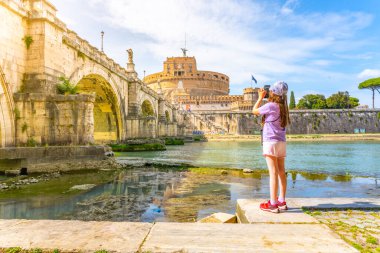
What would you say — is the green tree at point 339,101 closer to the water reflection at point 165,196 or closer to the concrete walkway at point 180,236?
the water reflection at point 165,196

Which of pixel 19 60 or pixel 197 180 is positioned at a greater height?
pixel 19 60

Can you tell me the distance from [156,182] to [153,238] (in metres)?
7.04

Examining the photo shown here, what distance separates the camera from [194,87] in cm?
10600

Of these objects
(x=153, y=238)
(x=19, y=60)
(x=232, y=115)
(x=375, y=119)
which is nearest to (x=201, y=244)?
(x=153, y=238)

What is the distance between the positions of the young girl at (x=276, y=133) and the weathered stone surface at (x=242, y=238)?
968 mm

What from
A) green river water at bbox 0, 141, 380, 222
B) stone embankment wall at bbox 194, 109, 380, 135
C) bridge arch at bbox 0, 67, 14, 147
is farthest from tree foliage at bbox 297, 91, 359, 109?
bridge arch at bbox 0, 67, 14, 147

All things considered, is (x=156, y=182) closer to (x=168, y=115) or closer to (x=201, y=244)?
(x=201, y=244)

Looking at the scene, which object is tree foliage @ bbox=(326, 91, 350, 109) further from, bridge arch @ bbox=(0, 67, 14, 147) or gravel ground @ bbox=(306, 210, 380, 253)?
gravel ground @ bbox=(306, 210, 380, 253)

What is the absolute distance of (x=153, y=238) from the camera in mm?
3246

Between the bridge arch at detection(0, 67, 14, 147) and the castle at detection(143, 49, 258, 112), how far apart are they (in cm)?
8173

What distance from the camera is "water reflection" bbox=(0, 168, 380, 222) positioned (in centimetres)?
607

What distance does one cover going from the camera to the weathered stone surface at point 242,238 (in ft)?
9.73

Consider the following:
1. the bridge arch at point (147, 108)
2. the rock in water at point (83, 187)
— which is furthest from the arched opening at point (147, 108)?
the rock in water at point (83, 187)

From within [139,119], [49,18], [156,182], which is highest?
[49,18]
